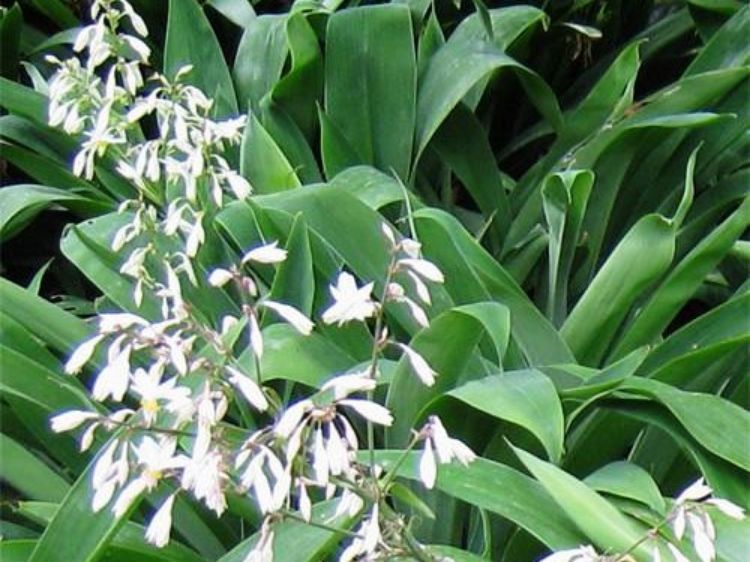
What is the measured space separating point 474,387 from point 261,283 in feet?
1.37

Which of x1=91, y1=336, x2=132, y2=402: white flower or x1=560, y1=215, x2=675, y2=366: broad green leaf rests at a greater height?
x1=91, y1=336, x2=132, y2=402: white flower

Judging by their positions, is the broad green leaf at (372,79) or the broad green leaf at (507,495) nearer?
the broad green leaf at (507,495)

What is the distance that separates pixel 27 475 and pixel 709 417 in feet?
2.15

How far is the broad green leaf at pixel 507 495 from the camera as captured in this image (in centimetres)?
101

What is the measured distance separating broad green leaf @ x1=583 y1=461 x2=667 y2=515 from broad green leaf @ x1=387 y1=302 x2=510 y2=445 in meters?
0.14

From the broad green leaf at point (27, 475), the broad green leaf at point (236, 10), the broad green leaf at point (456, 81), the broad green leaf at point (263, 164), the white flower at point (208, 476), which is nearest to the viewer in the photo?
the white flower at point (208, 476)

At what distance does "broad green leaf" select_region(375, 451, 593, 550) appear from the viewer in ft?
3.30

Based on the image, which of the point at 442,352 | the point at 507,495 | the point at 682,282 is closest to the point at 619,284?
the point at 682,282

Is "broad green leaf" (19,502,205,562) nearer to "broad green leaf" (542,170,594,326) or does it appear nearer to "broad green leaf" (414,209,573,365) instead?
"broad green leaf" (414,209,573,365)

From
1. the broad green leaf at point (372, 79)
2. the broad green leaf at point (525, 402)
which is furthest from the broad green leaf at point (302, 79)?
the broad green leaf at point (525, 402)

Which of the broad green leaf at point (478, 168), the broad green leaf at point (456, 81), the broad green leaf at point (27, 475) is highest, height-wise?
the broad green leaf at point (456, 81)

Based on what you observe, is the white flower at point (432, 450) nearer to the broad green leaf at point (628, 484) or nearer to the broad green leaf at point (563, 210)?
the broad green leaf at point (628, 484)

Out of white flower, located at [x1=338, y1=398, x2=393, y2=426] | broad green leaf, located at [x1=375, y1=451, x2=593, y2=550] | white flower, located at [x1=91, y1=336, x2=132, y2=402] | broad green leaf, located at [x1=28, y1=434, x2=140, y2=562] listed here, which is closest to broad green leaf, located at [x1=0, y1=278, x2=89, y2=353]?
broad green leaf, located at [x1=28, y1=434, x2=140, y2=562]

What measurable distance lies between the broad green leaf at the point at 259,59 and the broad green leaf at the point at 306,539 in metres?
0.90
